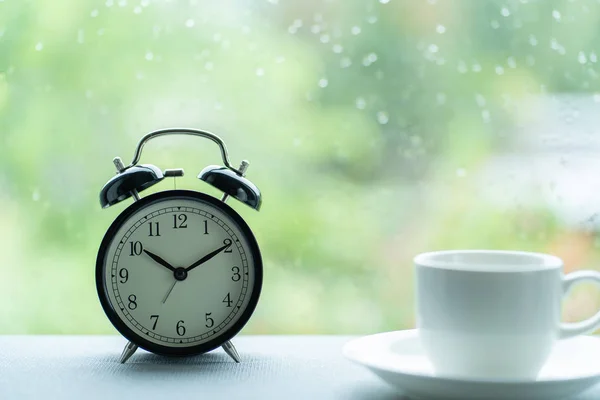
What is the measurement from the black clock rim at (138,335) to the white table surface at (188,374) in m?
0.02

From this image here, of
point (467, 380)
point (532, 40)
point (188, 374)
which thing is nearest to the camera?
point (467, 380)

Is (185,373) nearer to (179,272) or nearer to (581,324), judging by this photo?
(179,272)

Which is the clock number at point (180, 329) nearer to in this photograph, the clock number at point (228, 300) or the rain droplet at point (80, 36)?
the clock number at point (228, 300)

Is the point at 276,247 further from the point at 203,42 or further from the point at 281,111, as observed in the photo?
the point at 203,42

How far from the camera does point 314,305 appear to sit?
139 cm

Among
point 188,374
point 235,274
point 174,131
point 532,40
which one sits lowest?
point 188,374

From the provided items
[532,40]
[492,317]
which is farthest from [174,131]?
[532,40]

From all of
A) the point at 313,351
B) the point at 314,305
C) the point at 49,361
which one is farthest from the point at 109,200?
the point at 314,305

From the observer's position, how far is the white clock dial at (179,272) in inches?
41.3

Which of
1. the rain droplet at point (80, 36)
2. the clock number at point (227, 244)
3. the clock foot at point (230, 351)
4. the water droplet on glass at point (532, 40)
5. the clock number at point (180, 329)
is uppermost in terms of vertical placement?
the rain droplet at point (80, 36)

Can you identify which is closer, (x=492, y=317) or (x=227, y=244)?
(x=492, y=317)

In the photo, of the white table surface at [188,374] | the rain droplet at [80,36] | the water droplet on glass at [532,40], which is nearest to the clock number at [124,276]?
the white table surface at [188,374]

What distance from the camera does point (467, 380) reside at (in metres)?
0.81

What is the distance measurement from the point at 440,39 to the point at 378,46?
4.0 inches
